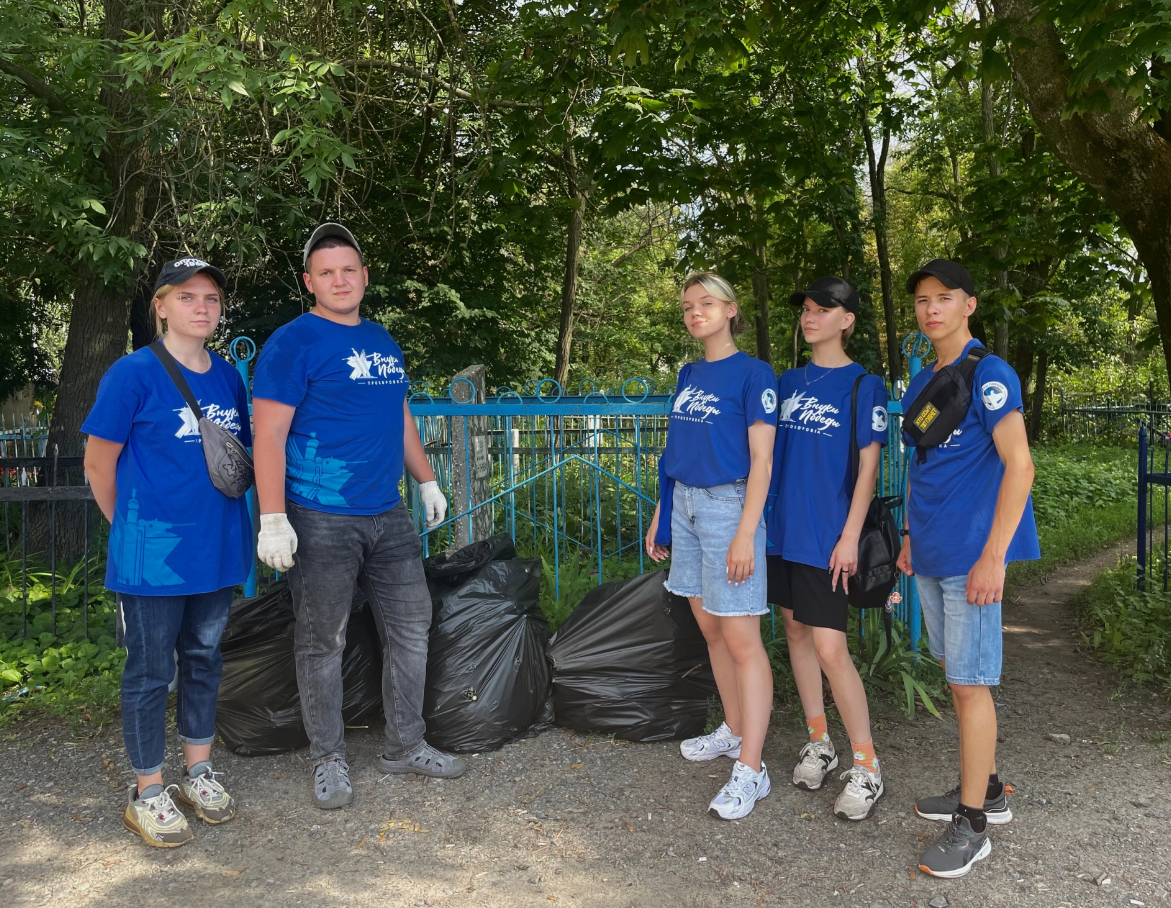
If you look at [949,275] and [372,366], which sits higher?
[949,275]

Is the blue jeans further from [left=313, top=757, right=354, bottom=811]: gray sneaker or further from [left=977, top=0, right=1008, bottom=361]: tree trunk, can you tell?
[left=977, top=0, right=1008, bottom=361]: tree trunk

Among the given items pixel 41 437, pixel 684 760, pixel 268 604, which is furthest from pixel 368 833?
pixel 41 437

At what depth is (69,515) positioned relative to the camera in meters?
6.34

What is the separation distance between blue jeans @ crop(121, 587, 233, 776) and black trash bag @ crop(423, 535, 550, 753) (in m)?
0.83

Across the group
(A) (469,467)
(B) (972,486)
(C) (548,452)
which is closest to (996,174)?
(C) (548,452)

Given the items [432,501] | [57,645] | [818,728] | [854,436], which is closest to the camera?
[854,436]

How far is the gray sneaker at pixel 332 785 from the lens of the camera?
3148mm

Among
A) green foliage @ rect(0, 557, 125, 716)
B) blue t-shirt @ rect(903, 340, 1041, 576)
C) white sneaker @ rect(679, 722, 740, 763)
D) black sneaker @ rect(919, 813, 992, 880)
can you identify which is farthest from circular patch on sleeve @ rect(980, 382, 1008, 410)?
green foliage @ rect(0, 557, 125, 716)

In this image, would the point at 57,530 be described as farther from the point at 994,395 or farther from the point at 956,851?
the point at 994,395

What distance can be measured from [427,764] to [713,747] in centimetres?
112

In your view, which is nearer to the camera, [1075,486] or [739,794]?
[739,794]

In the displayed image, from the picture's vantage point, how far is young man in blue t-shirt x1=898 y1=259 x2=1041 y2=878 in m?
2.55

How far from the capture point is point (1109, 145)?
4.88m

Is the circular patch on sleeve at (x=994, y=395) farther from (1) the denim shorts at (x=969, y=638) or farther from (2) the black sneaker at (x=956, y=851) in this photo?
(2) the black sneaker at (x=956, y=851)
